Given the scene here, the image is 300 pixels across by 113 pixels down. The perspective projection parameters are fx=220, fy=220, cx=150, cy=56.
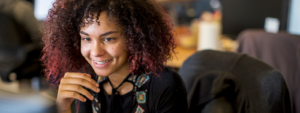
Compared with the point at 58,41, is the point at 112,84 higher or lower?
lower

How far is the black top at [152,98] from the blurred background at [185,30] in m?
0.14

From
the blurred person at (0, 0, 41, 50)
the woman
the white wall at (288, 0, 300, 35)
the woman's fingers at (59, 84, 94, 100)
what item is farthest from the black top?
the white wall at (288, 0, 300, 35)

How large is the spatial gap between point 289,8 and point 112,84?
1.63m

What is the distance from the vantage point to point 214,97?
2.57ft

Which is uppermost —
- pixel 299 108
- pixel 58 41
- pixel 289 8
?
pixel 289 8

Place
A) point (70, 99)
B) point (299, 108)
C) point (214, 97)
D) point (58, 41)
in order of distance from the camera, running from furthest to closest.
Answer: point (299, 108)
point (214, 97)
point (58, 41)
point (70, 99)

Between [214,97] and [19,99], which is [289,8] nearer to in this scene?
[214,97]

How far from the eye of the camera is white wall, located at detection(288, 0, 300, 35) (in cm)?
161

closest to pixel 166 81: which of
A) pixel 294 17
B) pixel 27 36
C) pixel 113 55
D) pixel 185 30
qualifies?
pixel 113 55

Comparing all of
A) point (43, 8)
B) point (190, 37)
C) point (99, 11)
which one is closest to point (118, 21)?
point (99, 11)

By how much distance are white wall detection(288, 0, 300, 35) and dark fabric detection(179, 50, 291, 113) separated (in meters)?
1.15

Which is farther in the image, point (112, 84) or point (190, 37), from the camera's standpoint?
point (190, 37)

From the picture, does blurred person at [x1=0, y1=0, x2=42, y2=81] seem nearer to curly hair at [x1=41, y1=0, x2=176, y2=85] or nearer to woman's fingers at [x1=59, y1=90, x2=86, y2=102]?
curly hair at [x1=41, y1=0, x2=176, y2=85]

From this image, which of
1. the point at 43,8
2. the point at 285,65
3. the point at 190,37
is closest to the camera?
the point at 285,65
